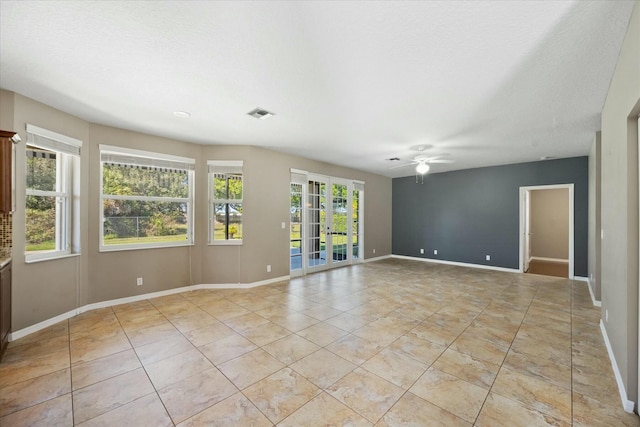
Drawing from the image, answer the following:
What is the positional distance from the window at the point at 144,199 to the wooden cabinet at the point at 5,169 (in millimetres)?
1301

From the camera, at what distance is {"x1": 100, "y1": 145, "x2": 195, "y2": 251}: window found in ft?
12.8

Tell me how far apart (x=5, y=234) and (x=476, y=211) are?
8.43 m

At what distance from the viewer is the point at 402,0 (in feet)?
5.07

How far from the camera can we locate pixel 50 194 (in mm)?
3244

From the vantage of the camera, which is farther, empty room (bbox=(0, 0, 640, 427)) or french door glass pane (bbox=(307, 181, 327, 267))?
french door glass pane (bbox=(307, 181, 327, 267))

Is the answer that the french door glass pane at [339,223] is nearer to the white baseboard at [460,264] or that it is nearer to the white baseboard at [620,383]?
the white baseboard at [460,264]

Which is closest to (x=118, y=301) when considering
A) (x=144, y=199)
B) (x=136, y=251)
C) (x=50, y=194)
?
(x=136, y=251)

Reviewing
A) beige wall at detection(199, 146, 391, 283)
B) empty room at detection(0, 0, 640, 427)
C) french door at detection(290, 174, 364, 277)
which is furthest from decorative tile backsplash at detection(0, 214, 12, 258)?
french door at detection(290, 174, 364, 277)

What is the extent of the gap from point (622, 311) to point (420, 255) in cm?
595

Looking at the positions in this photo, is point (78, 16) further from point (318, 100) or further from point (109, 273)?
point (109, 273)

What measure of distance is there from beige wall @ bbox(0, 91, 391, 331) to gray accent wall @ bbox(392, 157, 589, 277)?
11.3 feet

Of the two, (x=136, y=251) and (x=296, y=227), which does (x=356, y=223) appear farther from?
(x=136, y=251)

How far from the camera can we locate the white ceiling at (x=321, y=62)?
1662mm

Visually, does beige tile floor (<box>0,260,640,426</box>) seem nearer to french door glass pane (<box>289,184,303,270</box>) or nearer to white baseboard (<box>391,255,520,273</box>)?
french door glass pane (<box>289,184,303,270</box>)
